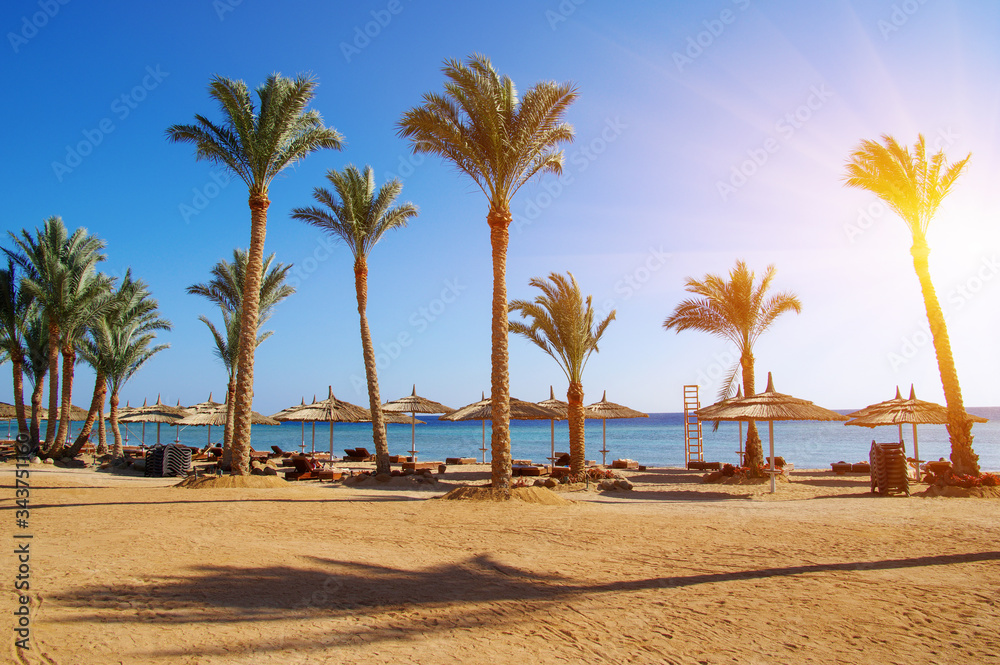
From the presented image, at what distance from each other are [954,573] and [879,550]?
1.15 meters

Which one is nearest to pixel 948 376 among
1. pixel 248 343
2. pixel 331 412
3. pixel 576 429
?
pixel 576 429

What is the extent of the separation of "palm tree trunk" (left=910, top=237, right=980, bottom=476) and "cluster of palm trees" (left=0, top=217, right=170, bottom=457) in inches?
1083

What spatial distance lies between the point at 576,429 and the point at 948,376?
30.6 ft

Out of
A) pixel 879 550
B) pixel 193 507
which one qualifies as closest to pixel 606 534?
pixel 879 550

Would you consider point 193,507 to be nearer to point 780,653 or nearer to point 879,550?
point 780,653

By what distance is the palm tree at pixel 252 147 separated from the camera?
1516 centimetres

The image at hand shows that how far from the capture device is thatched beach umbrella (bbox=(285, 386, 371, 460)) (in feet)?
70.6

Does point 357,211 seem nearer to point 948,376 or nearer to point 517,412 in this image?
point 517,412

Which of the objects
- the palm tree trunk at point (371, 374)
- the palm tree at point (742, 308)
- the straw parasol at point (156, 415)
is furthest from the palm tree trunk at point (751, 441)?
the straw parasol at point (156, 415)

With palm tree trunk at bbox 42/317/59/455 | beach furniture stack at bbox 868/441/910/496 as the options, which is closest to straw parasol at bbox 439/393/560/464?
beach furniture stack at bbox 868/441/910/496

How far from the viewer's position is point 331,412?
71.8ft

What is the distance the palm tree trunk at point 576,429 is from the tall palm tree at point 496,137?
5.01 meters

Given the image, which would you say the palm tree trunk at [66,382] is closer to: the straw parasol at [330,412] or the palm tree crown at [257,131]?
the straw parasol at [330,412]

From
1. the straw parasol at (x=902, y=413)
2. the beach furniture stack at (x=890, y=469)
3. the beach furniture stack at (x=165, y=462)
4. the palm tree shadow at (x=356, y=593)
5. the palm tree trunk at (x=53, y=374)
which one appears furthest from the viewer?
the palm tree trunk at (x=53, y=374)
